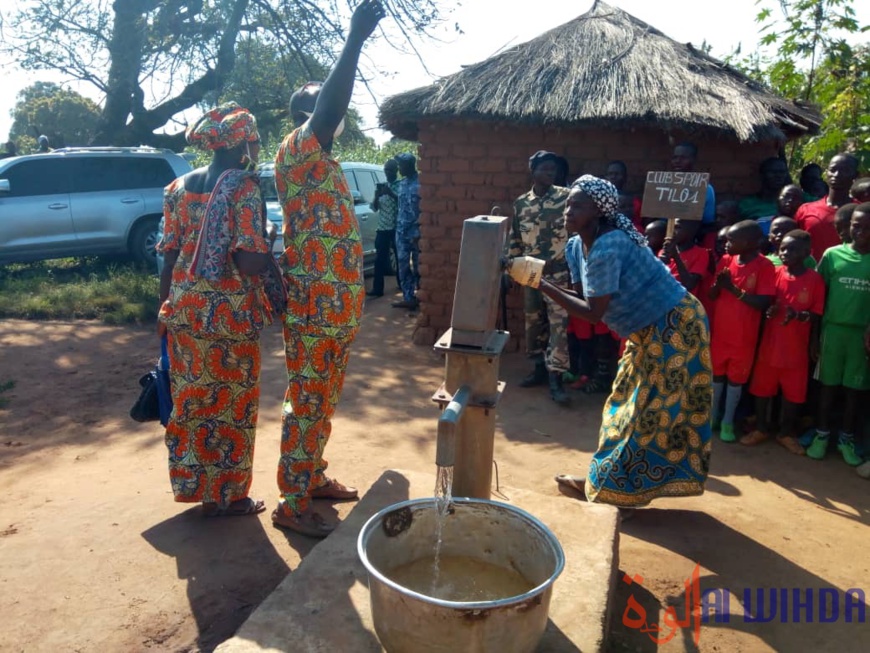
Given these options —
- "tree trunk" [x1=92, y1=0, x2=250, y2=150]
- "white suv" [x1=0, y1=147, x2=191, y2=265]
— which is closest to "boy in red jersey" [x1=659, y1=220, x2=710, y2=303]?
"white suv" [x1=0, y1=147, x2=191, y2=265]

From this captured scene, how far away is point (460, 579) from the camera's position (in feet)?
7.32

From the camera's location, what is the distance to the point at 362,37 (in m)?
2.48


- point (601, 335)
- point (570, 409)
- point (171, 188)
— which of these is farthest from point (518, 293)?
point (171, 188)

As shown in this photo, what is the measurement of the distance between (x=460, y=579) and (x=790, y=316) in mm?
2845

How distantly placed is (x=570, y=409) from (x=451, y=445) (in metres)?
3.33

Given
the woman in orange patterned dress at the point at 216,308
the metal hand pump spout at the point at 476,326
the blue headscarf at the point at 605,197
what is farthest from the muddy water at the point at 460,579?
the blue headscarf at the point at 605,197

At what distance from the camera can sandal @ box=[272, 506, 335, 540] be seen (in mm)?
3039

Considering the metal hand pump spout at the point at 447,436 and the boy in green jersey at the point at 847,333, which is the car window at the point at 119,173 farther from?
the metal hand pump spout at the point at 447,436

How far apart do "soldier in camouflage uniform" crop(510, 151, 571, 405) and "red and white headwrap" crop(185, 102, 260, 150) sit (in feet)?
8.66

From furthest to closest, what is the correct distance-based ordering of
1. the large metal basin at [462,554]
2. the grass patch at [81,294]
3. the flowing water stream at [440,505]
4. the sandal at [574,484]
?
the grass patch at [81,294], the sandal at [574,484], the flowing water stream at [440,505], the large metal basin at [462,554]

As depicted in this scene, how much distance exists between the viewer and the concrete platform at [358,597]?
2092mm

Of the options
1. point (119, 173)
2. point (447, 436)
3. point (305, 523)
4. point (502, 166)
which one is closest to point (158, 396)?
point (305, 523)

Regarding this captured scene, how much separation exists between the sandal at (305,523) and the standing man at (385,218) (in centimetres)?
575

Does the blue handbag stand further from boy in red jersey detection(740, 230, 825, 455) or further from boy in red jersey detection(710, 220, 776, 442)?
boy in red jersey detection(740, 230, 825, 455)
